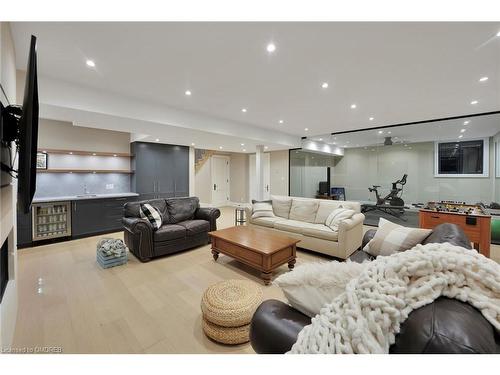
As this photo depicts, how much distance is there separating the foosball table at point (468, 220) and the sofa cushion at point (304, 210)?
5.90 feet

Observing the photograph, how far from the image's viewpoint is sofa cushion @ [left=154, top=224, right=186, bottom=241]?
10.8ft

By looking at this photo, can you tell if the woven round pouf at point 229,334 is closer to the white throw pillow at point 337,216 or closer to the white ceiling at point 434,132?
the white throw pillow at point 337,216

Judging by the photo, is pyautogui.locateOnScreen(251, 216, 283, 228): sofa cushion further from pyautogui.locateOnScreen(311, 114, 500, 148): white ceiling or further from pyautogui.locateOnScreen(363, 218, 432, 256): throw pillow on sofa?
pyautogui.locateOnScreen(311, 114, 500, 148): white ceiling

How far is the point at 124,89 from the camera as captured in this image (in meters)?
2.99

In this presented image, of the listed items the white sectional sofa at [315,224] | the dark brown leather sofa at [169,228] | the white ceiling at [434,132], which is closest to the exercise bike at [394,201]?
the white ceiling at [434,132]

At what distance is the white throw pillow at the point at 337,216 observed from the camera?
3.39 metres

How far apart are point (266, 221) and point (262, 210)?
32cm

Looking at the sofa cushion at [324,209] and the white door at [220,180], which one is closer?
the sofa cushion at [324,209]

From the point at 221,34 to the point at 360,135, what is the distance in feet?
16.4

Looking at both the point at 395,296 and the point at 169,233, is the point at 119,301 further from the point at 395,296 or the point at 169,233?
the point at 395,296

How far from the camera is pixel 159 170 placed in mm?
5965

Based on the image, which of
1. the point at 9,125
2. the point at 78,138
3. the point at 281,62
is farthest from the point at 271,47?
the point at 78,138

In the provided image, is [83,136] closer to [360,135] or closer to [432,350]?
[432,350]
